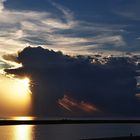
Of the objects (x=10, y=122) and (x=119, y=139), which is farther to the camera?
(x=10, y=122)

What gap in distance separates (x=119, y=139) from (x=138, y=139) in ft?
8.78

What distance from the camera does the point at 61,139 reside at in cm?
10350

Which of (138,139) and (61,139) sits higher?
(138,139)

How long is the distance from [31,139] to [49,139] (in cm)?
606

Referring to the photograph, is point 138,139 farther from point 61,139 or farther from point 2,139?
point 2,139

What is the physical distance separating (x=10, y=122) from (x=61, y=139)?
14322 mm

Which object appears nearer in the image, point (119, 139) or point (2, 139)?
point (119, 139)

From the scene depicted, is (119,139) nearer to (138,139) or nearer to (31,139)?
(138,139)

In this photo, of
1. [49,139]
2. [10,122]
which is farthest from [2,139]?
[49,139]

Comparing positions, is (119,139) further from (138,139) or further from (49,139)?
(49,139)

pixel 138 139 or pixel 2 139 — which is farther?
pixel 2 139

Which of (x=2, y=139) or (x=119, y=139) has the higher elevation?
(x=119, y=139)

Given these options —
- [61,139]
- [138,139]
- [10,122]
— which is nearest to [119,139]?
[138,139]

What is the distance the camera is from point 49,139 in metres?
103
